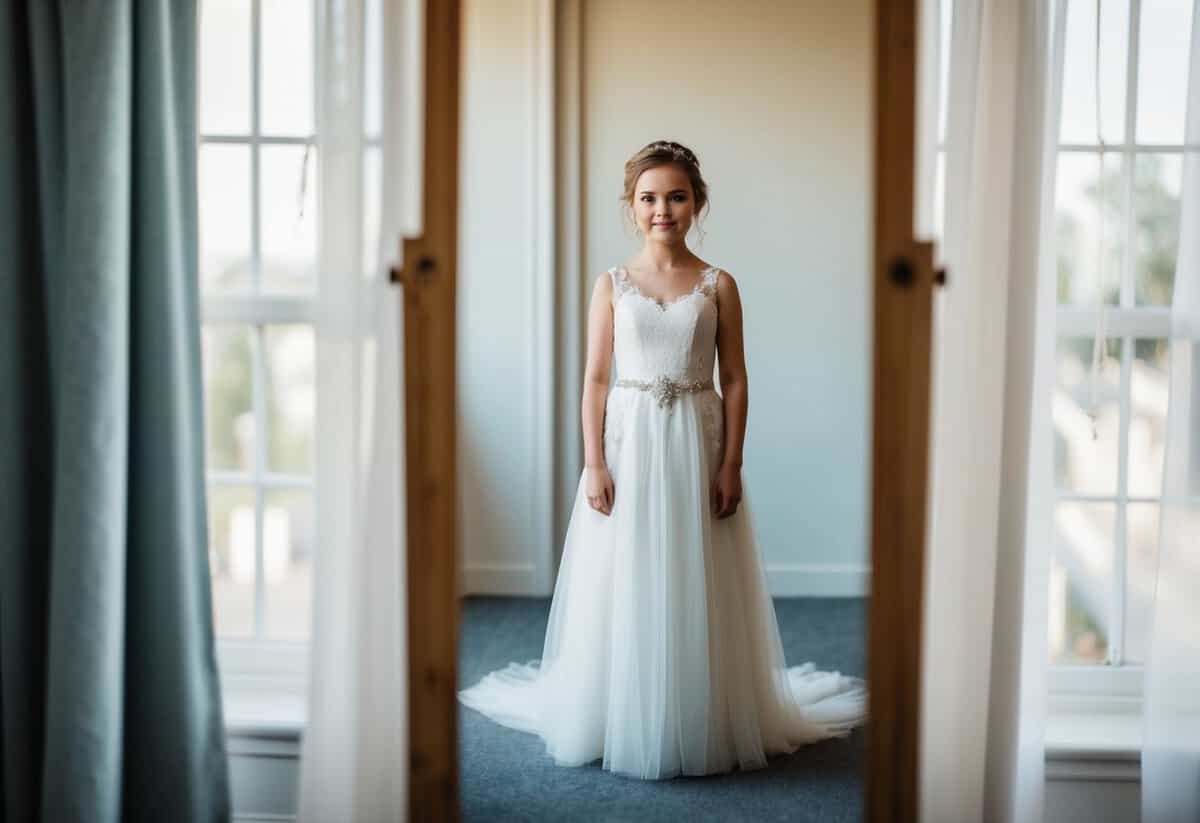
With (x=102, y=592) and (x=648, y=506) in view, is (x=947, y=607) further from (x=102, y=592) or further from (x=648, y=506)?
(x=102, y=592)

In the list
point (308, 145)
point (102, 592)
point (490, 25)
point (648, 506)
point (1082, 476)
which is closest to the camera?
point (102, 592)

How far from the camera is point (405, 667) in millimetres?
2086

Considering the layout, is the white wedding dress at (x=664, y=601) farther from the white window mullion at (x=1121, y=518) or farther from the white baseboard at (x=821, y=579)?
the white baseboard at (x=821, y=579)

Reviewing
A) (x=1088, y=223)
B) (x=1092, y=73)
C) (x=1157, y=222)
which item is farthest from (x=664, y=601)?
(x=1092, y=73)

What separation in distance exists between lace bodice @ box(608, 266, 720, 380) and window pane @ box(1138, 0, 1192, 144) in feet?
3.36

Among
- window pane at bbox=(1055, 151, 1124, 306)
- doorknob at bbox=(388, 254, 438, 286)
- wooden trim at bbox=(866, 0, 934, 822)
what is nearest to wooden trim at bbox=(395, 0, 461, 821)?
doorknob at bbox=(388, 254, 438, 286)

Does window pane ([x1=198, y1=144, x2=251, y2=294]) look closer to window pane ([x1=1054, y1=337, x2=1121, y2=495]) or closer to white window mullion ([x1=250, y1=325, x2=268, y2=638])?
white window mullion ([x1=250, y1=325, x2=268, y2=638])

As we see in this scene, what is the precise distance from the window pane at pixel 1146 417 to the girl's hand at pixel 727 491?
2.89ft

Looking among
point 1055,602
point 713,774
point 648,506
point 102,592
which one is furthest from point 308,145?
point 1055,602

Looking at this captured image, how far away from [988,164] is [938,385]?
0.40m

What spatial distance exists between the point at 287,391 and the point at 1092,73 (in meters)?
1.85

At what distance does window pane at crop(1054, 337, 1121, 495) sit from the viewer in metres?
2.46

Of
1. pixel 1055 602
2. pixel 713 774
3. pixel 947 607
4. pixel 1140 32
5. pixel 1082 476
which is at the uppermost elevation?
pixel 1140 32

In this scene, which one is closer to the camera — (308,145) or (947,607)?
(947,607)
